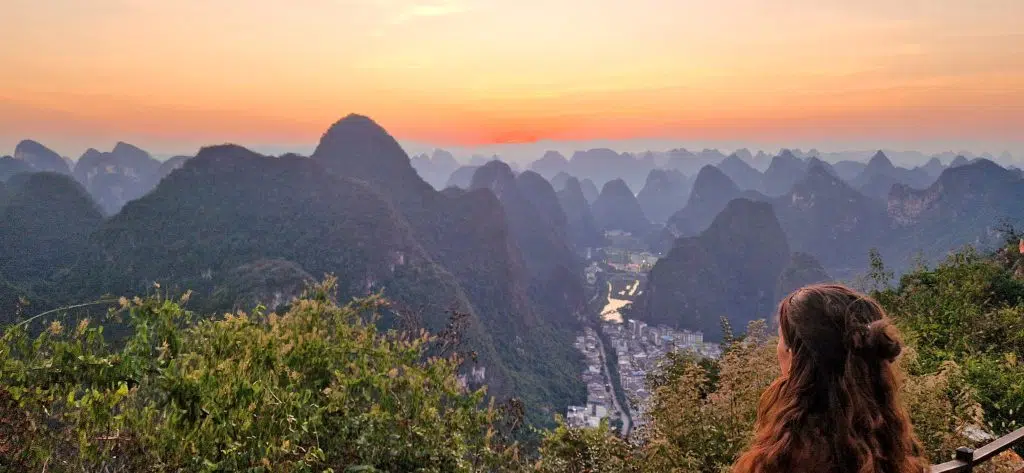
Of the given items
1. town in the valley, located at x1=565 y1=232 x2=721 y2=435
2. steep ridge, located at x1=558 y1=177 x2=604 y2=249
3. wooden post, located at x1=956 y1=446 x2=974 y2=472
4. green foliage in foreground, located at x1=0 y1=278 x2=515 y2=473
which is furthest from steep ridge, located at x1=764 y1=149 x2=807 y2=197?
green foliage in foreground, located at x1=0 y1=278 x2=515 y2=473

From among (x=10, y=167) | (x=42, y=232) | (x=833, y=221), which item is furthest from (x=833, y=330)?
(x=10, y=167)

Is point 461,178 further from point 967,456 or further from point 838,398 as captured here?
point 838,398

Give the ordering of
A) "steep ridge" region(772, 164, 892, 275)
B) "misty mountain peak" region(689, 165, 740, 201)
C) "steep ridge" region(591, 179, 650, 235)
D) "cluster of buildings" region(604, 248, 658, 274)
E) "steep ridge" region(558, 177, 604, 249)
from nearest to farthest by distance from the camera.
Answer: "steep ridge" region(772, 164, 892, 275), "cluster of buildings" region(604, 248, 658, 274), "misty mountain peak" region(689, 165, 740, 201), "steep ridge" region(558, 177, 604, 249), "steep ridge" region(591, 179, 650, 235)

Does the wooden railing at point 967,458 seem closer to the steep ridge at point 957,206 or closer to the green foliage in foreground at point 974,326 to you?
the green foliage in foreground at point 974,326

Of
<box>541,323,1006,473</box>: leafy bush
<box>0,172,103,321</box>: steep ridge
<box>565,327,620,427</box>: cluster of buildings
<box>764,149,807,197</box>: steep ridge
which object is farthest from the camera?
<box>764,149,807,197</box>: steep ridge

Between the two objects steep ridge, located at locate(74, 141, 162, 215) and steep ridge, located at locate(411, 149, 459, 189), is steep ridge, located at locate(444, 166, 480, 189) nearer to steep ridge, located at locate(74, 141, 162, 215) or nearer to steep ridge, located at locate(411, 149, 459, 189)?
steep ridge, located at locate(411, 149, 459, 189)

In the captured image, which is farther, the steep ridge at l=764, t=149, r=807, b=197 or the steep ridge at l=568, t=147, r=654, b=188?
the steep ridge at l=568, t=147, r=654, b=188

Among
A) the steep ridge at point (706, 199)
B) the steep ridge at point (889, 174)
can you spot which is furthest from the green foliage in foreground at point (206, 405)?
the steep ridge at point (889, 174)
